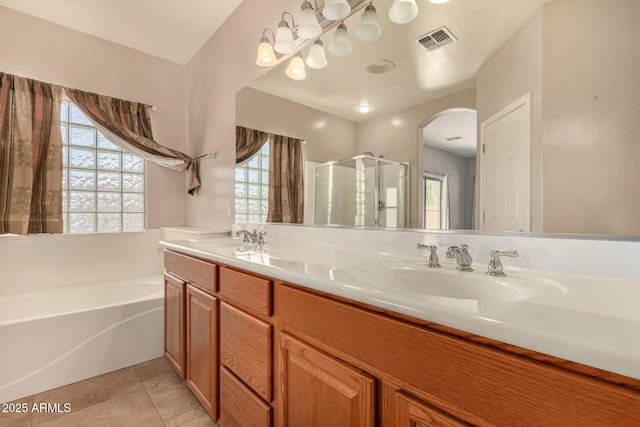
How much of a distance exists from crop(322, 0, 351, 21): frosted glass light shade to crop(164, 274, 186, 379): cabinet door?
1.58m

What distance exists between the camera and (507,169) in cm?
96

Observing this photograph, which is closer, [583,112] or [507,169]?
[583,112]

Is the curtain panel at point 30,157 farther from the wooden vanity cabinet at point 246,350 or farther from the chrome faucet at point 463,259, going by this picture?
the chrome faucet at point 463,259

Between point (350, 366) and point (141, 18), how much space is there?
3.02 m

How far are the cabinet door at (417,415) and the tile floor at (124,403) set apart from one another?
1303mm

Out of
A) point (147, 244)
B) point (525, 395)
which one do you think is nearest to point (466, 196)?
point (525, 395)

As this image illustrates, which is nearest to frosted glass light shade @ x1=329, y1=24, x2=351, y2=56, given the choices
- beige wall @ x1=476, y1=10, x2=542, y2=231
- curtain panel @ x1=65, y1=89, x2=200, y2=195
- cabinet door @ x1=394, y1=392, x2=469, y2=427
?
beige wall @ x1=476, y1=10, x2=542, y2=231

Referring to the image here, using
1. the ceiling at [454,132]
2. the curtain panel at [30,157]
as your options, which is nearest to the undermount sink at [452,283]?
the ceiling at [454,132]

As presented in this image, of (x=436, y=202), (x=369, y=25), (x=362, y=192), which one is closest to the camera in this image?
(x=436, y=202)

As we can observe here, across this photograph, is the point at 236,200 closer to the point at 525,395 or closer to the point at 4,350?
the point at 4,350

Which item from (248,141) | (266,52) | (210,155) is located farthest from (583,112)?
(210,155)

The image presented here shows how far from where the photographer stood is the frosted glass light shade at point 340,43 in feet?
4.69

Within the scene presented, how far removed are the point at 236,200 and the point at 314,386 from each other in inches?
67.4

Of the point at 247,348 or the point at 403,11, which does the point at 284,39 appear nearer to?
the point at 403,11
